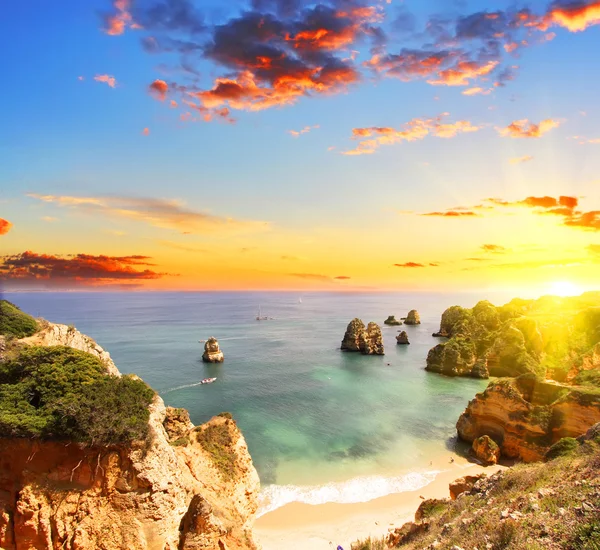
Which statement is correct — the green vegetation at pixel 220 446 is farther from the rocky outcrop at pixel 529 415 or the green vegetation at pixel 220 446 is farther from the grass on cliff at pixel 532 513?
the rocky outcrop at pixel 529 415

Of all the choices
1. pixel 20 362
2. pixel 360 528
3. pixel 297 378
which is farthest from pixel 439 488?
pixel 297 378

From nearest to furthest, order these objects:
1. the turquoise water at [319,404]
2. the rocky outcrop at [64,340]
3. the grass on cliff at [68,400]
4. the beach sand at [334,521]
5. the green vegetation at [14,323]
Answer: the grass on cliff at [68,400]
the green vegetation at [14,323]
the rocky outcrop at [64,340]
the beach sand at [334,521]
the turquoise water at [319,404]

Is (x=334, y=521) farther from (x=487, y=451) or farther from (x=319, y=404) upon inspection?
(x=319, y=404)

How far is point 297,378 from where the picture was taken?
69188 mm

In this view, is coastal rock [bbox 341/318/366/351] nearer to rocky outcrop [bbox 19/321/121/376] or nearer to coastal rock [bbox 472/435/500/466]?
coastal rock [bbox 472/435/500/466]

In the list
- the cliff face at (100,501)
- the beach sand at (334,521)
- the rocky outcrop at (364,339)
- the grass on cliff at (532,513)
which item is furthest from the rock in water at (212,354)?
the grass on cliff at (532,513)

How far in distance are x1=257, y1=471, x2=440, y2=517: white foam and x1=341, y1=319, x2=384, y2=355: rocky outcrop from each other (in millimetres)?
58657

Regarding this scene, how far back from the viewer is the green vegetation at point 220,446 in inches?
867

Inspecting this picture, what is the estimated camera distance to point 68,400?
1548 centimetres

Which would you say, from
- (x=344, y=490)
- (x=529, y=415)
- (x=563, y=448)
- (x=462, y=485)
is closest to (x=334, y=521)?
(x=344, y=490)

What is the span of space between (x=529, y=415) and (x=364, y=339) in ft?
198

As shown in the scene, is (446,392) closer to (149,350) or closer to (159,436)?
(159,436)

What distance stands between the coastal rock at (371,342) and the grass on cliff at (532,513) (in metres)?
75.1

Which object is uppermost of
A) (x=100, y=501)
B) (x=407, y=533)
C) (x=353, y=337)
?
(x=100, y=501)
